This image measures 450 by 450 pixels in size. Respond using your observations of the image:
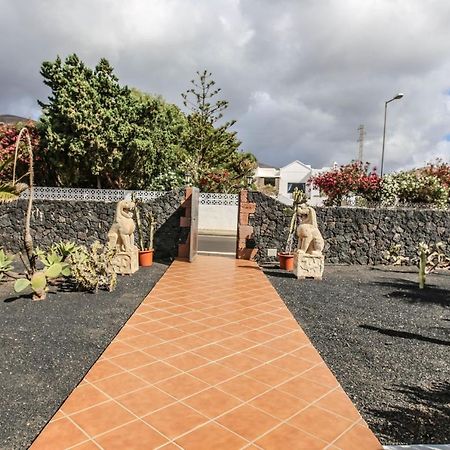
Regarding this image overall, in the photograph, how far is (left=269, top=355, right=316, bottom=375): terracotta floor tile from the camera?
3.73 metres

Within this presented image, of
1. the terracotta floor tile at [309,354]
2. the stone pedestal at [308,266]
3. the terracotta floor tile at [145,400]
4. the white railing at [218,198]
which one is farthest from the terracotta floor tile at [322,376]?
the white railing at [218,198]

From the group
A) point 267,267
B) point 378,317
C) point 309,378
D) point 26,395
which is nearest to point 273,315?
point 378,317

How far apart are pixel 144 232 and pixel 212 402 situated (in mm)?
8069

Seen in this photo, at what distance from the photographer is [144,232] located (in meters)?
10.7

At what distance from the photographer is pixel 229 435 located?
2625 mm

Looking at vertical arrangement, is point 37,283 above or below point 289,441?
above

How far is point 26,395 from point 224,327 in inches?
97.0

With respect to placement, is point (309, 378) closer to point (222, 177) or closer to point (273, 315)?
point (273, 315)

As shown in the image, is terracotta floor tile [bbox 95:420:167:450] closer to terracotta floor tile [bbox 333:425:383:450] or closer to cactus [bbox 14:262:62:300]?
terracotta floor tile [bbox 333:425:383:450]

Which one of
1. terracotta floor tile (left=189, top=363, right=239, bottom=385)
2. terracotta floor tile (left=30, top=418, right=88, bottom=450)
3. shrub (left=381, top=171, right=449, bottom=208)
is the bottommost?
terracotta floor tile (left=30, top=418, right=88, bottom=450)

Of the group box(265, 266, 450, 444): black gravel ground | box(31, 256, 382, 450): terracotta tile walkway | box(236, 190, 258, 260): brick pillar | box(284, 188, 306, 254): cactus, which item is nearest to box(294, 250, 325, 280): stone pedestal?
box(265, 266, 450, 444): black gravel ground

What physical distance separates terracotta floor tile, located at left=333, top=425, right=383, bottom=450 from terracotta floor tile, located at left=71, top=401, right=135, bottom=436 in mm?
1507

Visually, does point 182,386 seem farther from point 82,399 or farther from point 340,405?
point 340,405

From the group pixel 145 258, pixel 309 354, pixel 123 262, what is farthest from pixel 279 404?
pixel 145 258
